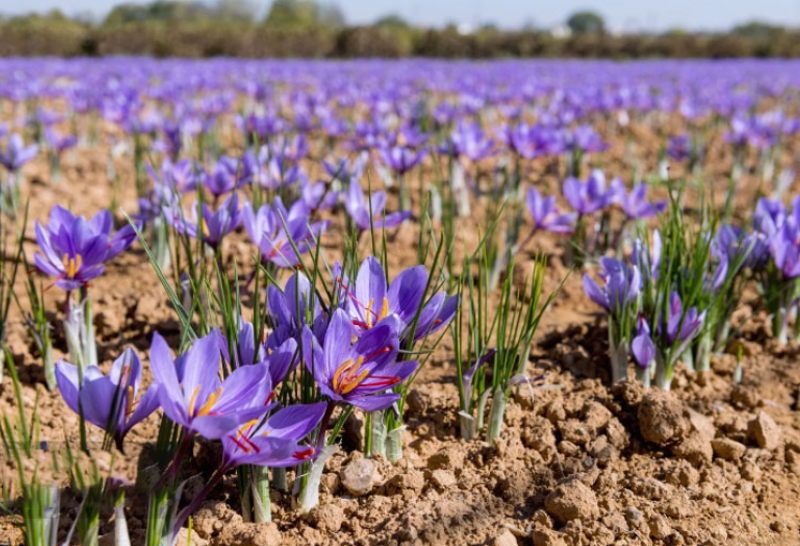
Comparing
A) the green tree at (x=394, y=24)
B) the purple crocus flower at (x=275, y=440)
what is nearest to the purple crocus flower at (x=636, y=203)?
the purple crocus flower at (x=275, y=440)

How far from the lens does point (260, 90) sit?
271 inches

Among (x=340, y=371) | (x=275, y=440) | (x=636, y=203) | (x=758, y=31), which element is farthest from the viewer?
(x=758, y=31)

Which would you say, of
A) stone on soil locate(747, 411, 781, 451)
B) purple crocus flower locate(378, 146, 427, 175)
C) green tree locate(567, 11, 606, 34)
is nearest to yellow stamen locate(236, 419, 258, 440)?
stone on soil locate(747, 411, 781, 451)

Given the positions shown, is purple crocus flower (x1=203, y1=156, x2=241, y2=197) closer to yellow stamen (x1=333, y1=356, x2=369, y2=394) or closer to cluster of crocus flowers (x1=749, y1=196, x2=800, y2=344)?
yellow stamen (x1=333, y1=356, x2=369, y2=394)

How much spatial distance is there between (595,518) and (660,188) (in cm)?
364

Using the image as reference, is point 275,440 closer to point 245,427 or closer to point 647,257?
point 245,427

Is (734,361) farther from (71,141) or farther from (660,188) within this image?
(71,141)

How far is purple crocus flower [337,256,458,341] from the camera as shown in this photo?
1273 mm

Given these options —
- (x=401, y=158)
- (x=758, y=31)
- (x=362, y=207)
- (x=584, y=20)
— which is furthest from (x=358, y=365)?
(x=584, y=20)

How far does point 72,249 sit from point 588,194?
1797mm

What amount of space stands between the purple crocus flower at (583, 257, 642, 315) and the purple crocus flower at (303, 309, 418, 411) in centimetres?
77

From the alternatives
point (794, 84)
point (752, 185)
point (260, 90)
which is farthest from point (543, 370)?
point (794, 84)

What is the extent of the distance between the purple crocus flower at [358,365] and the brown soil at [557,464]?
0.97 feet

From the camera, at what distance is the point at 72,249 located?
1.53 metres
